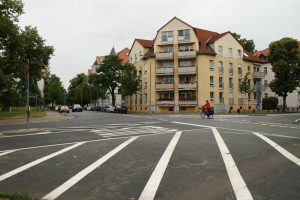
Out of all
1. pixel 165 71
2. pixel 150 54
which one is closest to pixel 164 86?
pixel 165 71

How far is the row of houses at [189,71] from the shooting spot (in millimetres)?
54688

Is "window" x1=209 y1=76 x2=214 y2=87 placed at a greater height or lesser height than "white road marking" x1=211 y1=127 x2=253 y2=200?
greater

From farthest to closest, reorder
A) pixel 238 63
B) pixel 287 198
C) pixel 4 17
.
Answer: pixel 238 63
pixel 4 17
pixel 287 198

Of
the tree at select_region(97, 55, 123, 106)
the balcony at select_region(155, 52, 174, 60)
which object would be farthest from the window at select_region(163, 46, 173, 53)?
the tree at select_region(97, 55, 123, 106)

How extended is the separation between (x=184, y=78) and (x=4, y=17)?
34.2 meters

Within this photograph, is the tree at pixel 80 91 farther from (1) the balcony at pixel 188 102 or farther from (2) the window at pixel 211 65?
(2) the window at pixel 211 65

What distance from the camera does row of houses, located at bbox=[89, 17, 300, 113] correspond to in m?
54.7

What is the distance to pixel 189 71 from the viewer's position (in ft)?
179

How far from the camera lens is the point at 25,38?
110ft

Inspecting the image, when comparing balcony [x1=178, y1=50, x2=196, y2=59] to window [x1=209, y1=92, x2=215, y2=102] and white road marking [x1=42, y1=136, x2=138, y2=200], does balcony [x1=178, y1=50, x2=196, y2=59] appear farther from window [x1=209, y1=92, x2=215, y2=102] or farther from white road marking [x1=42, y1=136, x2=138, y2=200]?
white road marking [x1=42, y1=136, x2=138, y2=200]

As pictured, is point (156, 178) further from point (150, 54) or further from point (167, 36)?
point (150, 54)

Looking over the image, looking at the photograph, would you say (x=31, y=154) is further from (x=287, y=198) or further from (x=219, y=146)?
(x=287, y=198)

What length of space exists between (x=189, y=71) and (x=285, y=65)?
51.2 feet

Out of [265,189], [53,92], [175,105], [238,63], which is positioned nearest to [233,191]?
[265,189]
